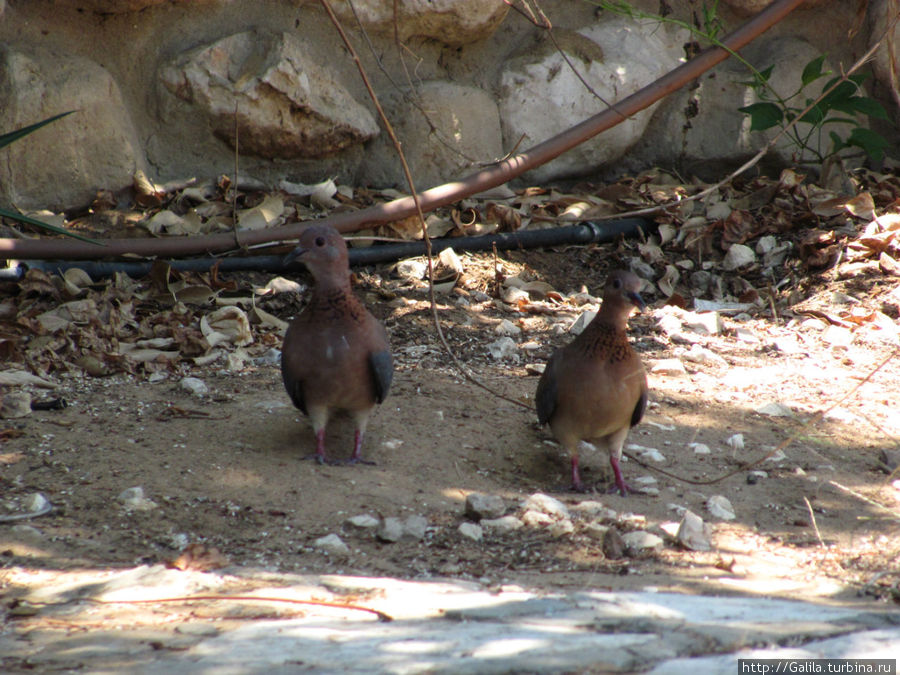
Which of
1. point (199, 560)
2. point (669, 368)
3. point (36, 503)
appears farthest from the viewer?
point (669, 368)

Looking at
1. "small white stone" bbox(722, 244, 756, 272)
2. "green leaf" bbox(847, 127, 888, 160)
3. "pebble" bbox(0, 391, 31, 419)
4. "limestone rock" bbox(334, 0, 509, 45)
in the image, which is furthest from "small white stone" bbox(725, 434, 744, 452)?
"limestone rock" bbox(334, 0, 509, 45)

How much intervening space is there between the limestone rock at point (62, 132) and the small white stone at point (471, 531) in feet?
11.0

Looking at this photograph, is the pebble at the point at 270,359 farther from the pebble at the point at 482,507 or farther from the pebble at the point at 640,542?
the pebble at the point at 640,542

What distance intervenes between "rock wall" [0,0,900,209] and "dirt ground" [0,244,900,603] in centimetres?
127

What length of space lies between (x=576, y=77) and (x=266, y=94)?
210cm

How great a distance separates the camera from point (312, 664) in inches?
66.6

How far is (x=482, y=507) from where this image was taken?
9.42 feet

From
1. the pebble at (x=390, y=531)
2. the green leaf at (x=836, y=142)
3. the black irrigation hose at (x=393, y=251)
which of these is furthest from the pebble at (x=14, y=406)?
the green leaf at (x=836, y=142)

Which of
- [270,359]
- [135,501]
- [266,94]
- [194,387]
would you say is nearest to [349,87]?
[266,94]

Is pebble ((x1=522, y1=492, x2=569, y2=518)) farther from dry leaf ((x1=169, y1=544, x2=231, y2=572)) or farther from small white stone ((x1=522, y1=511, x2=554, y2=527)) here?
dry leaf ((x1=169, y1=544, x2=231, y2=572))

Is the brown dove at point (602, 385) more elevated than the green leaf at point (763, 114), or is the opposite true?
the green leaf at point (763, 114)

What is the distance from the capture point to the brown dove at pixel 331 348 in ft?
10.8

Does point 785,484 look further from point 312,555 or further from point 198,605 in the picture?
point 198,605

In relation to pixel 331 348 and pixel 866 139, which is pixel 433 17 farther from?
pixel 331 348
